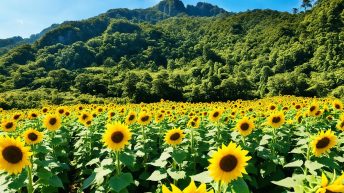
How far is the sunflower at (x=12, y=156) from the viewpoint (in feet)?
18.7

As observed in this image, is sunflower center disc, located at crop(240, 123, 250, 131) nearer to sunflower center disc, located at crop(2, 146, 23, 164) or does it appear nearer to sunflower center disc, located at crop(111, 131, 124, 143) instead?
sunflower center disc, located at crop(111, 131, 124, 143)

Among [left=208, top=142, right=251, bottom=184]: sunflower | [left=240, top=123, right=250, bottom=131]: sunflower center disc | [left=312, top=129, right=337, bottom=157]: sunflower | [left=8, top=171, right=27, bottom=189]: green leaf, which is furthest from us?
[left=240, top=123, right=250, bottom=131]: sunflower center disc

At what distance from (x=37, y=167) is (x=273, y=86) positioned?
86.4 metres

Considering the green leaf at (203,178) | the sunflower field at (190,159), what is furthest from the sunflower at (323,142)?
the green leaf at (203,178)

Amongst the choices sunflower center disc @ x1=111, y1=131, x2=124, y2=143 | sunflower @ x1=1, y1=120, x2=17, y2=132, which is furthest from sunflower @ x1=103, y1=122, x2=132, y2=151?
sunflower @ x1=1, y1=120, x2=17, y2=132

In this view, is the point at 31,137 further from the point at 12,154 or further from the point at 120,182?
the point at 120,182

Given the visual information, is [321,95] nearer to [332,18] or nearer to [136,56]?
[332,18]

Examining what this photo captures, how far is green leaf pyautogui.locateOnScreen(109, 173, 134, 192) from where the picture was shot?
6152mm

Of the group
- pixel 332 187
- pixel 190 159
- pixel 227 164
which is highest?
pixel 332 187

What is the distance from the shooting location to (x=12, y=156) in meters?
5.75

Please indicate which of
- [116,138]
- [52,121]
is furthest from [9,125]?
[116,138]

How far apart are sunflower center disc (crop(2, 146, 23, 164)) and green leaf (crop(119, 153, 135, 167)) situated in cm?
181

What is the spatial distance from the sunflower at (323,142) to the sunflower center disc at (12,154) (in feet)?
15.4

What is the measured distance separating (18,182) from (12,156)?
0.69m
